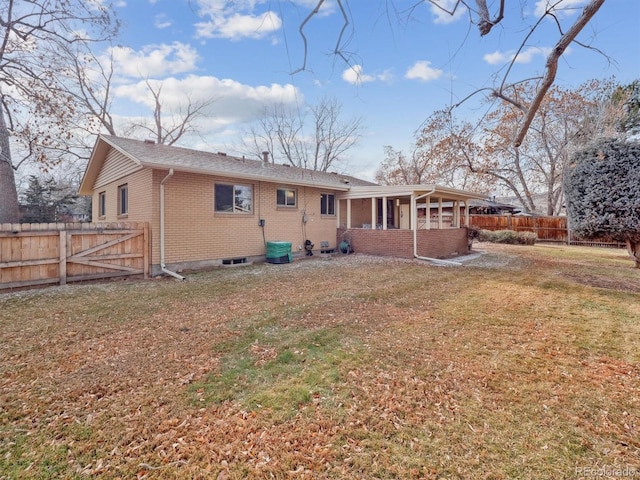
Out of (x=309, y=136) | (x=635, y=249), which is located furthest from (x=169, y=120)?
(x=635, y=249)

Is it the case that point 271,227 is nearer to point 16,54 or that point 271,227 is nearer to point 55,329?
point 55,329

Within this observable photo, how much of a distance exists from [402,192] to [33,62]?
44.3 ft

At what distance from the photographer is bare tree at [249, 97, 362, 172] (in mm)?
25359

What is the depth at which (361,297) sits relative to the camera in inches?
232

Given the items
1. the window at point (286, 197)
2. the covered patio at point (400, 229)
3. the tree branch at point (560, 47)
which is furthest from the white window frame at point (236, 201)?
the tree branch at point (560, 47)

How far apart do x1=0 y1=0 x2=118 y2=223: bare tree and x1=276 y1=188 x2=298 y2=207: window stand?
8.19 meters

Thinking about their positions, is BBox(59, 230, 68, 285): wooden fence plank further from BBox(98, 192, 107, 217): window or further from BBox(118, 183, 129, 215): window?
A: BBox(98, 192, 107, 217): window

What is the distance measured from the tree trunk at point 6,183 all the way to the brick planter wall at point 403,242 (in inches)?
453

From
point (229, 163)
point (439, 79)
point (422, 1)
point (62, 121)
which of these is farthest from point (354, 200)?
point (62, 121)

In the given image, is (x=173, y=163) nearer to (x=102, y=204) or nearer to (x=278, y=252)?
(x=278, y=252)

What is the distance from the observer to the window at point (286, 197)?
11141 mm

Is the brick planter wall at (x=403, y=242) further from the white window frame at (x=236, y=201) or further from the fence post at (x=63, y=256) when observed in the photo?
the fence post at (x=63, y=256)

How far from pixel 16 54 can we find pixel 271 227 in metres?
10.2

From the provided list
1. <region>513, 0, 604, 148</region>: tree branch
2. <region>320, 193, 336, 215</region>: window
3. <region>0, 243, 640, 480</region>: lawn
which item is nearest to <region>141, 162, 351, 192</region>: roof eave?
<region>320, 193, 336, 215</region>: window
